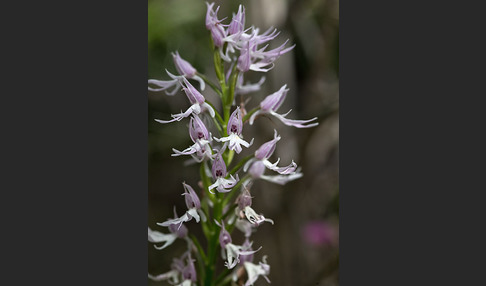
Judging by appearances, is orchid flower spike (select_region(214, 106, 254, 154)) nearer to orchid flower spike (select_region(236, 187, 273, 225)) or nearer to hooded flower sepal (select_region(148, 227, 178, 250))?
orchid flower spike (select_region(236, 187, 273, 225))

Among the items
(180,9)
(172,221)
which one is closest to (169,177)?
(180,9)

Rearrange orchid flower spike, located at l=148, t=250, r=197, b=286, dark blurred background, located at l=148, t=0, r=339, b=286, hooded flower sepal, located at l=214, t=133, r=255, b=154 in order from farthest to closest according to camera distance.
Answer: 1. dark blurred background, located at l=148, t=0, r=339, b=286
2. orchid flower spike, located at l=148, t=250, r=197, b=286
3. hooded flower sepal, located at l=214, t=133, r=255, b=154

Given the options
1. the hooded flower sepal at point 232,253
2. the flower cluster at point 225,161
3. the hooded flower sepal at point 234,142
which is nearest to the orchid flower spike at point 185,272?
the flower cluster at point 225,161

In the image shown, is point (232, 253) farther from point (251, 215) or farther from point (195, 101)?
point (195, 101)

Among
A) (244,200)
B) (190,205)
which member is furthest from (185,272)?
(244,200)

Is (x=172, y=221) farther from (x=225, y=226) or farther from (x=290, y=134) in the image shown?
(x=290, y=134)

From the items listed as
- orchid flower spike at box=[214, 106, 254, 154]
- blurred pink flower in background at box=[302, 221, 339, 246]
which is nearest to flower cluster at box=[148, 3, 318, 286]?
orchid flower spike at box=[214, 106, 254, 154]
